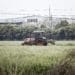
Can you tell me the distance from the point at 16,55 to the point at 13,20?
783 mm

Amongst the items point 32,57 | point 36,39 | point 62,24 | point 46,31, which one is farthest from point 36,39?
point 62,24

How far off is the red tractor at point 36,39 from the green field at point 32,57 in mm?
119

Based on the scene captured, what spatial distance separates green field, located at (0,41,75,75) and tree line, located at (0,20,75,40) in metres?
0.12

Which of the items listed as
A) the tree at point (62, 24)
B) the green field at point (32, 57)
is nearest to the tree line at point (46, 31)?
the tree at point (62, 24)

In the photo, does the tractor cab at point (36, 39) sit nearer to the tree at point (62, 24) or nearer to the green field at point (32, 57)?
the green field at point (32, 57)

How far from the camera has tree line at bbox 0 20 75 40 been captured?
4980 mm

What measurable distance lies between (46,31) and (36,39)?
273 millimetres

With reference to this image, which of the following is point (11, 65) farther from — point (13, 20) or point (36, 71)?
point (13, 20)

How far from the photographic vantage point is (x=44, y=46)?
502cm

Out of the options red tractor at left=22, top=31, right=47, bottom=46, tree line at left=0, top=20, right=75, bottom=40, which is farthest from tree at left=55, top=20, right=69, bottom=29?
red tractor at left=22, top=31, right=47, bottom=46

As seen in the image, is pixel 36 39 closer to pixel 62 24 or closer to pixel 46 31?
pixel 46 31

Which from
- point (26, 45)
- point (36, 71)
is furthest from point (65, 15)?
point (36, 71)

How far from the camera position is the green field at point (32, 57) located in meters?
4.76

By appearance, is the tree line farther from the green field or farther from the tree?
the green field
